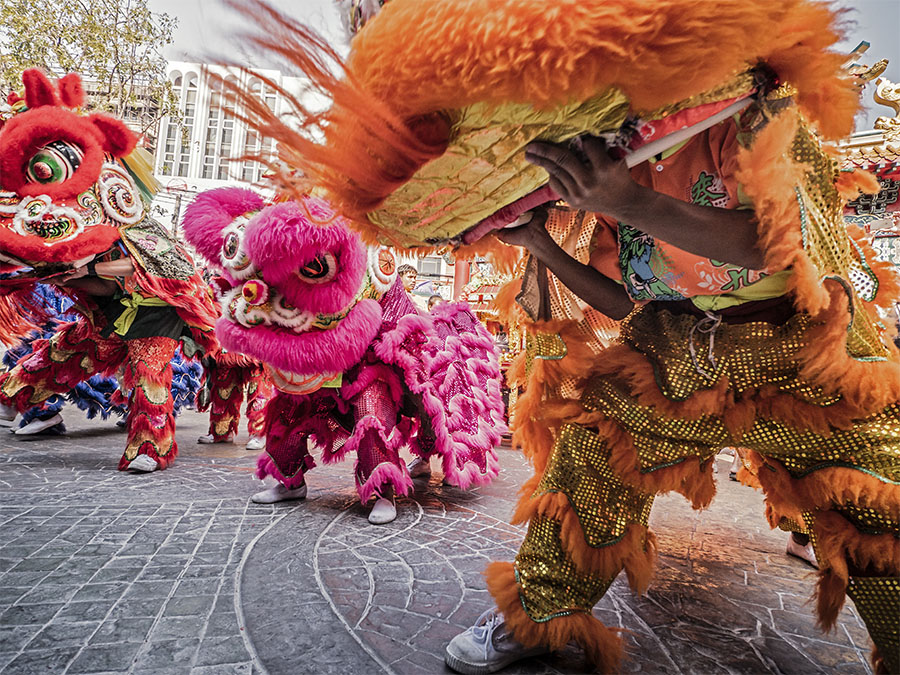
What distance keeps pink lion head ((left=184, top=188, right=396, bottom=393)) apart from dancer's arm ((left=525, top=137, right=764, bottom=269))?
4.72ft

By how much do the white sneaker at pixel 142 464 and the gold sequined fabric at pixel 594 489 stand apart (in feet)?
9.06

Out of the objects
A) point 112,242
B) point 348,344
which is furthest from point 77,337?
point 348,344

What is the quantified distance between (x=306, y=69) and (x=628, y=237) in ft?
3.08

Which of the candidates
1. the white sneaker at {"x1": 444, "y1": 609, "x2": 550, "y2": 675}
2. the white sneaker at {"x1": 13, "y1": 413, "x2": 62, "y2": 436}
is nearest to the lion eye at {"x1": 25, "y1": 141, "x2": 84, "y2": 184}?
the white sneaker at {"x1": 13, "y1": 413, "x2": 62, "y2": 436}

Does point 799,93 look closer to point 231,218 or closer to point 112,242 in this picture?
point 231,218

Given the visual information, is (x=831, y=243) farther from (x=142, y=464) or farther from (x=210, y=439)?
(x=210, y=439)

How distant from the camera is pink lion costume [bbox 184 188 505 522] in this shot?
2.31 metres

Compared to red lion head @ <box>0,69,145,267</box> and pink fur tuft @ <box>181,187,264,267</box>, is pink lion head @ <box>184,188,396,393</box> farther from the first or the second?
red lion head @ <box>0,69,145,267</box>

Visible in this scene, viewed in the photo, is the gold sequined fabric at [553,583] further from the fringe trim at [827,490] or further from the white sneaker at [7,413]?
the white sneaker at [7,413]

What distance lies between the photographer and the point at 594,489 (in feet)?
4.48

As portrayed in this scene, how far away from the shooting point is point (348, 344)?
250 cm

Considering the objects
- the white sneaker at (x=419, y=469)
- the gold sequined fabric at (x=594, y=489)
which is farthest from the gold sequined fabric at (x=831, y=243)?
the white sneaker at (x=419, y=469)

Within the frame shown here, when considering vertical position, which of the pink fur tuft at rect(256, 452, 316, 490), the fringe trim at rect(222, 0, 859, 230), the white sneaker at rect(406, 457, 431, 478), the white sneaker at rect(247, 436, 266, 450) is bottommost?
the white sneaker at rect(247, 436, 266, 450)

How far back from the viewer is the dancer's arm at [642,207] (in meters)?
0.94
